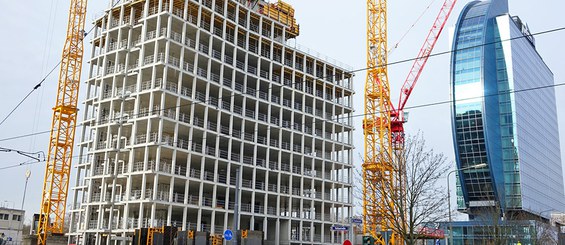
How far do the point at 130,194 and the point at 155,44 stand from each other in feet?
57.0

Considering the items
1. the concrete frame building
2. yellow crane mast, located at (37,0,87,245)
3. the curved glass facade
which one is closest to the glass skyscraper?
the curved glass facade

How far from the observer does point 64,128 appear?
2753 inches

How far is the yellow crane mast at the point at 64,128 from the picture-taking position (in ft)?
225

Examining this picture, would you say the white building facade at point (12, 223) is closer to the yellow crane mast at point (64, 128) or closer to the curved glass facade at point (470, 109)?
the yellow crane mast at point (64, 128)

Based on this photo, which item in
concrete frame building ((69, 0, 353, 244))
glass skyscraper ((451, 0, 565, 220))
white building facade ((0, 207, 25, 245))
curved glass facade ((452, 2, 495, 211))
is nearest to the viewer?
concrete frame building ((69, 0, 353, 244))

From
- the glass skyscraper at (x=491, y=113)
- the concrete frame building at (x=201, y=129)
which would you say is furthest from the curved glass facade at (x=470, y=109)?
the concrete frame building at (x=201, y=129)

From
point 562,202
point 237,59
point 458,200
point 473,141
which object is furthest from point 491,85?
point 237,59

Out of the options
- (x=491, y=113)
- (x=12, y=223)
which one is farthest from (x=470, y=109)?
(x=12, y=223)

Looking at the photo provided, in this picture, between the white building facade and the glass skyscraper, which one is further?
the glass skyscraper

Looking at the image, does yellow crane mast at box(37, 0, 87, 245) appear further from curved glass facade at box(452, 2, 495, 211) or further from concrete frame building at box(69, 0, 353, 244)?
curved glass facade at box(452, 2, 495, 211)

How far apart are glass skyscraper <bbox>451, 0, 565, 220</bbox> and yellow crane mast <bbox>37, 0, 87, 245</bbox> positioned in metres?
80.1

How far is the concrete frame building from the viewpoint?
64.0 meters

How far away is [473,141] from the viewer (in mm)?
122438

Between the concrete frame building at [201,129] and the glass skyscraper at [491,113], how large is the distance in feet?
153
